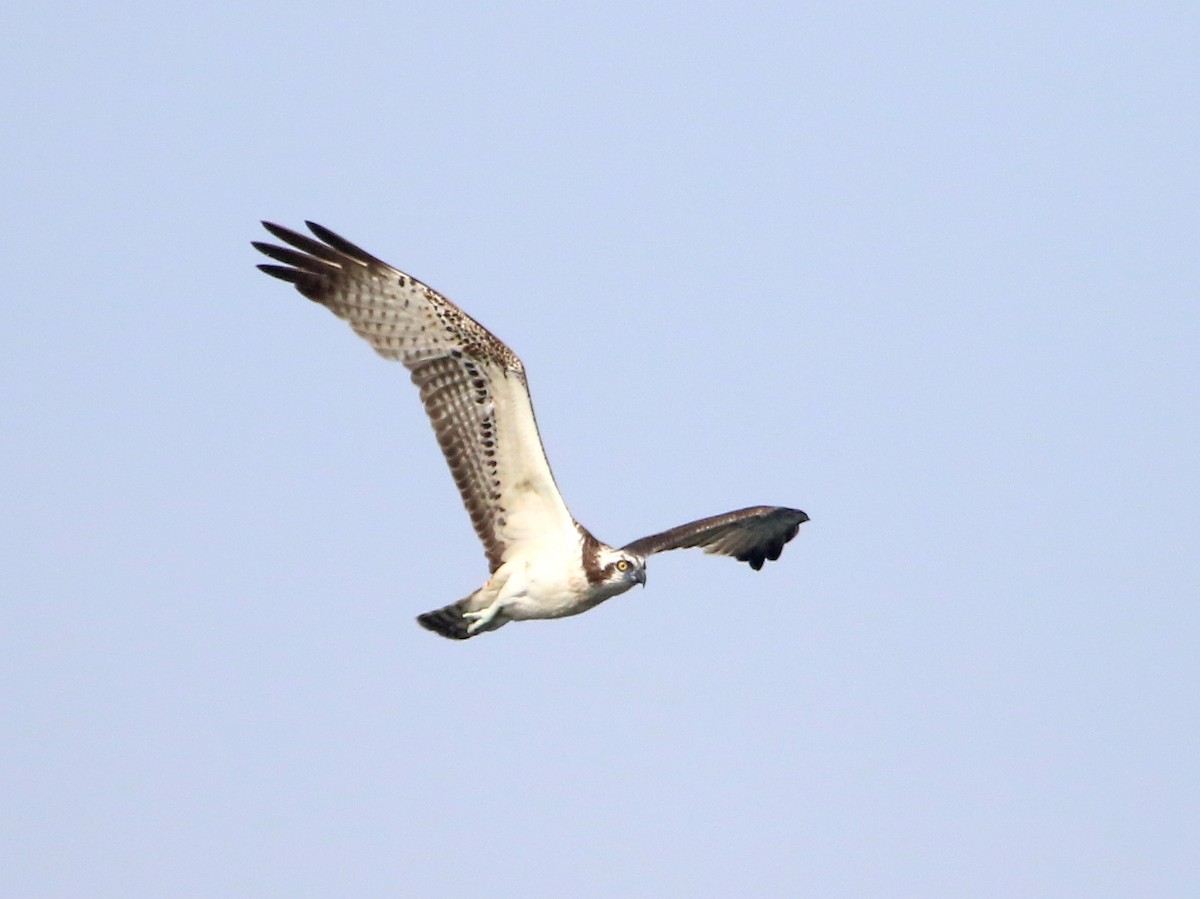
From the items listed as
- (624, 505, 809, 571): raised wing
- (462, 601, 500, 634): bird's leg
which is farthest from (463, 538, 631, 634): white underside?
(624, 505, 809, 571): raised wing

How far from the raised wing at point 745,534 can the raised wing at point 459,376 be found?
123 centimetres

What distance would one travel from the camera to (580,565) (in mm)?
13594

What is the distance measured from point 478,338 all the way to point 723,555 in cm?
395

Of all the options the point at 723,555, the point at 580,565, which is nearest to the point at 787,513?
the point at 723,555

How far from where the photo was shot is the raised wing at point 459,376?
13.5m

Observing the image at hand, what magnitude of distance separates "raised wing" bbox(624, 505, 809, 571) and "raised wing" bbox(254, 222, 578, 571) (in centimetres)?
123

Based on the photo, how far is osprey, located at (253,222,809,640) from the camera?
44.3 feet

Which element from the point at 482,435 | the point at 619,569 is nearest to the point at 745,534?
the point at 619,569

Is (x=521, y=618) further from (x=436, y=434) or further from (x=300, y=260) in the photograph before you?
(x=300, y=260)

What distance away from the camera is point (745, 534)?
16.1m

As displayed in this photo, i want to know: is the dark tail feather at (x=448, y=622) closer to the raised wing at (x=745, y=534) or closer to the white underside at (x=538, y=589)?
the white underside at (x=538, y=589)

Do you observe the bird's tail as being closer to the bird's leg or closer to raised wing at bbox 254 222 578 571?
the bird's leg

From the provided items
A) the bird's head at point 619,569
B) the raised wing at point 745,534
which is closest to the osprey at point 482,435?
the bird's head at point 619,569

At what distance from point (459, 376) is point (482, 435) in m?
0.49
